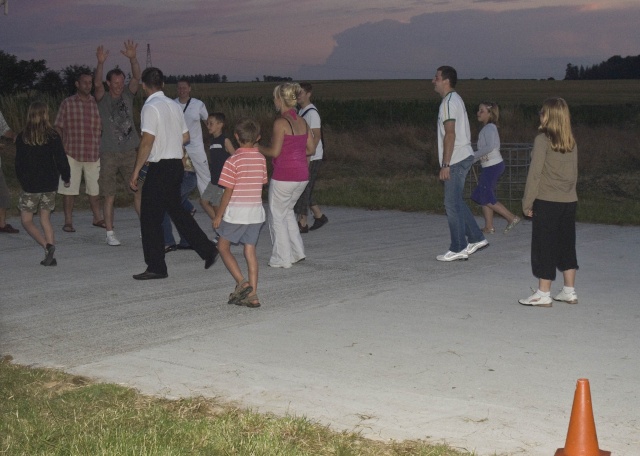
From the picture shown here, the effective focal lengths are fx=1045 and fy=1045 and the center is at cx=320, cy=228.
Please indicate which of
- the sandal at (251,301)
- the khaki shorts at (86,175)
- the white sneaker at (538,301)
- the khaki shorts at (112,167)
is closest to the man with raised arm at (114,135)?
the khaki shorts at (112,167)

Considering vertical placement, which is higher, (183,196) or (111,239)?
(183,196)

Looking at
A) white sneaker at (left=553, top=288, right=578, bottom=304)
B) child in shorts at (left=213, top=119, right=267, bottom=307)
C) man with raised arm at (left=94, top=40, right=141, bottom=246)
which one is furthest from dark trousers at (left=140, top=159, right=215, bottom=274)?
white sneaker at (left=553, top=288, right=578, bottom=304)

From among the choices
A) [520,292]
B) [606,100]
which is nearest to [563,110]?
[520,292]

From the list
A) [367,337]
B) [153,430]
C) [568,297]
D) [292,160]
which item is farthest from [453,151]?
[153,430]

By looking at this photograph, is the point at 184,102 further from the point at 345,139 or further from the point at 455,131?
the point at 345,139

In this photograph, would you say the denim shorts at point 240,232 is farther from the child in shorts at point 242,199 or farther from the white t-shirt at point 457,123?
the white t-shirt at point 457,123

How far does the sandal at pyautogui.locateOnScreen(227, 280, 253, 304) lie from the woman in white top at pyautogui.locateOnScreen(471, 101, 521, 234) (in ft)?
15.7

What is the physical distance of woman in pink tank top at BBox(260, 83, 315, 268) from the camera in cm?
1018

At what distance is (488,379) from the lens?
6.53m

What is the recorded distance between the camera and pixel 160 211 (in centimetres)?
1018

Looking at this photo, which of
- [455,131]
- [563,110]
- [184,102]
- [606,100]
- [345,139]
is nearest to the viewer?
[563,110]

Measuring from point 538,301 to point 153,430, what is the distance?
4.22 meters

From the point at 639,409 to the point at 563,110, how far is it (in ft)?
10.7

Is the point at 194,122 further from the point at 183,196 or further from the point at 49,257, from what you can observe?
the point at 49,257
